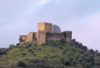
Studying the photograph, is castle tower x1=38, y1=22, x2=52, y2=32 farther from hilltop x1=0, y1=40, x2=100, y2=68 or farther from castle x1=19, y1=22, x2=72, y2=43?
hilltop x1=0, y1=40, x2=100, y2=68

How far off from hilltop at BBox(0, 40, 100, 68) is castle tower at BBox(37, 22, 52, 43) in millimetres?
1501

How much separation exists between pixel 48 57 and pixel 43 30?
10.9 m

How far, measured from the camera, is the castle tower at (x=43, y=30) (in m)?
63.5

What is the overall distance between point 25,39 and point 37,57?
51.9ft

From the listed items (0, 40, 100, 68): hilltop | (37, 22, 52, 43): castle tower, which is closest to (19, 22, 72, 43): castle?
(37, 22, 52, 43): castle tower

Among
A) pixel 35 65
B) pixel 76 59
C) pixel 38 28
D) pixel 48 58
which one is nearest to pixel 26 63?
pixel 35 65

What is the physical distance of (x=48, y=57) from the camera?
55.3 m

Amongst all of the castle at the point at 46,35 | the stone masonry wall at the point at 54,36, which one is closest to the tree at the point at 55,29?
the castle at the point at 46,35

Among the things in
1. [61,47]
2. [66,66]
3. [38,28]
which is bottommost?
[66,66]

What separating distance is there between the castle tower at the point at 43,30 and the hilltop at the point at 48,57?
150 centimetres

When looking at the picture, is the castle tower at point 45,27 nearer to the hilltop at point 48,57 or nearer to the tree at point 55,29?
the tree at point 55,29

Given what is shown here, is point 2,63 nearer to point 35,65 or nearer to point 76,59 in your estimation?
point 35,65

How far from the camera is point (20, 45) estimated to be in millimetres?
67250

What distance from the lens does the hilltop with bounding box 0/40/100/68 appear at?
168ft
